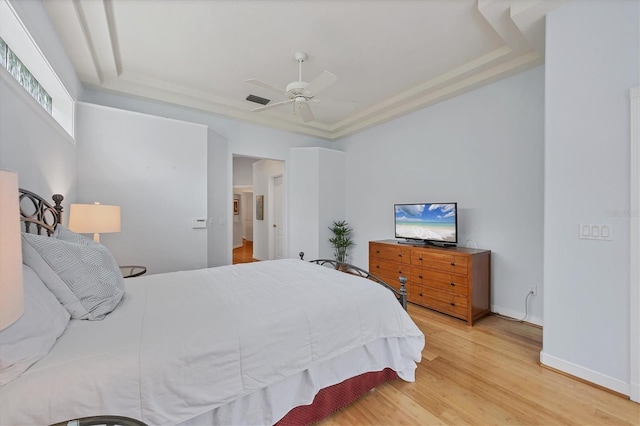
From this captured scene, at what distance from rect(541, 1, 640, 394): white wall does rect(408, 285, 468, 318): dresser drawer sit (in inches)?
35.5

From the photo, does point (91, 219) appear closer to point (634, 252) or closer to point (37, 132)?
point (37, 132)

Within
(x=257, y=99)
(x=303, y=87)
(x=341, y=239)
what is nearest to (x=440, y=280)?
(x=341, y=239)

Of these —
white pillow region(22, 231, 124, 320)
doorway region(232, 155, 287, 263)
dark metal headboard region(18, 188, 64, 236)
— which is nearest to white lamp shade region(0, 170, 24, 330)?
white pillow region(22, 231, 124, 320)

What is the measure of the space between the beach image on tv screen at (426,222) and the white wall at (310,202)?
1.62m

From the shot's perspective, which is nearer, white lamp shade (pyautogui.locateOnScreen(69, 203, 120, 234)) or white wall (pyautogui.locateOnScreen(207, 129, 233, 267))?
white lamp shade (pyautogui.locateOnScreen(69, 203, 120, 234))

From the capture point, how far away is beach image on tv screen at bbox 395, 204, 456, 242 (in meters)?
3.46

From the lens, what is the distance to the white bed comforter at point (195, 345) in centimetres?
97

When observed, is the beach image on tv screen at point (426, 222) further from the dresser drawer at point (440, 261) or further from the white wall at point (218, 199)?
the white wall at point (218, 199)

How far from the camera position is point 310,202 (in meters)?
5.28

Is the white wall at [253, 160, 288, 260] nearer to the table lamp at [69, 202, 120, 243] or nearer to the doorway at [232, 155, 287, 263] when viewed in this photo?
the doorway at [232, 155, 287, 263]

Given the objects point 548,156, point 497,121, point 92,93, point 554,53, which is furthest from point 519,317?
point 92,93

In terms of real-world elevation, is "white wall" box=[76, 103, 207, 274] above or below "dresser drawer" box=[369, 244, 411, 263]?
above

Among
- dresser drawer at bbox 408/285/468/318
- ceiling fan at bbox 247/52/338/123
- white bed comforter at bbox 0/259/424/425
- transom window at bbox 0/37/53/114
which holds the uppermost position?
ceiling fan at bbox 247/52/338/123

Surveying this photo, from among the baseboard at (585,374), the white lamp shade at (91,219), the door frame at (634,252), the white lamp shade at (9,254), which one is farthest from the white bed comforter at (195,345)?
the door frame at (634,252)
